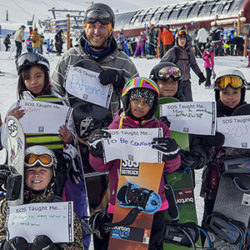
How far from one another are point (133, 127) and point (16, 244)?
1.10 meters

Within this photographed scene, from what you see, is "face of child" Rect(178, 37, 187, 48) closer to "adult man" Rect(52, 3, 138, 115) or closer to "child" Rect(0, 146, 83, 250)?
"adult man" Rect(52, 3, 138, 115)

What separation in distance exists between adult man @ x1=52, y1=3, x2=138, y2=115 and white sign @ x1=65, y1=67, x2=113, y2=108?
80mm

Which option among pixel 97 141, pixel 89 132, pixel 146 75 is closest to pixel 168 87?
pixel 89 132

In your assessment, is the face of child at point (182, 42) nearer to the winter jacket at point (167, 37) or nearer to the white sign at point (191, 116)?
the white sign at point (191, 116)

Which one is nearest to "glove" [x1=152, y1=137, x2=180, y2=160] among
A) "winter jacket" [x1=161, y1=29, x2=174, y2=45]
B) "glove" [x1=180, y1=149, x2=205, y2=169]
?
"glove" [x1=180, y1=149, x2=205, y2=169]

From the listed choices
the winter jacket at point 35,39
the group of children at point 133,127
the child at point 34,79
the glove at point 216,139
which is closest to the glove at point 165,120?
the group of children at point 133,127

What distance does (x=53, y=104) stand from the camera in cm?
284

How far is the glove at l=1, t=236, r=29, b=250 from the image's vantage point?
2.09m

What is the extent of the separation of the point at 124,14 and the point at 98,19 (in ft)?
132

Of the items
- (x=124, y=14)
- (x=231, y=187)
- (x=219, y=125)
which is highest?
(x=124, y=14)

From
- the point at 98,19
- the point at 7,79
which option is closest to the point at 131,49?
the point at 7,79

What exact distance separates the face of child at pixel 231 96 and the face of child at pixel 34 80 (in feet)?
5.00

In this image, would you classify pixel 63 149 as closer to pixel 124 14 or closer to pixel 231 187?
pixel 231 187

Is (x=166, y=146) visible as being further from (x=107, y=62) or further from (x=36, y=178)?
(x=107, y=62)
